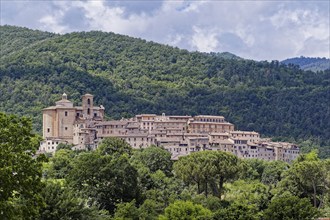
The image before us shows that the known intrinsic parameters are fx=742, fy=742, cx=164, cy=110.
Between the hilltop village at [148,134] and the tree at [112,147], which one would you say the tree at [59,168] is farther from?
the hilltop village at [148,134]

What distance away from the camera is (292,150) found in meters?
132

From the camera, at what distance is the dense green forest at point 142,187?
27984mm

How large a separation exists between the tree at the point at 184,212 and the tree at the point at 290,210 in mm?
4347

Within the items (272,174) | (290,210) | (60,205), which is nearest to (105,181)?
(290,210)

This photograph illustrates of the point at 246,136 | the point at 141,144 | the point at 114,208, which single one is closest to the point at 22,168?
the point at 114,208

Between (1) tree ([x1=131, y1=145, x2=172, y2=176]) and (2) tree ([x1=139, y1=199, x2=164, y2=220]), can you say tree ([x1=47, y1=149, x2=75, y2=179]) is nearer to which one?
(1) tree ([x1=131, y1=145, x2=172, y2=176])

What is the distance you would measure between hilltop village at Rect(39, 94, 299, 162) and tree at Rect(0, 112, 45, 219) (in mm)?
84016

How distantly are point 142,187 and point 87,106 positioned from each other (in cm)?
6215

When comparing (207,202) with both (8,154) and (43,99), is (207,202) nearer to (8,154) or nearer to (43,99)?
(8,154)

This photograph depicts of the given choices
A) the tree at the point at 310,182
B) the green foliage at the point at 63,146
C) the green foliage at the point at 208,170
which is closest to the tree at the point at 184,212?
the tree at the point at 310,182

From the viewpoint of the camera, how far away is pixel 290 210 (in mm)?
48562

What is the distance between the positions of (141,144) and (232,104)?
70281 millimetres

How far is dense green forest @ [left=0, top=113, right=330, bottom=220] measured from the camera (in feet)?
91.8

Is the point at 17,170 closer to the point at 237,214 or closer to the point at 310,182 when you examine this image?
the point at 237,214
